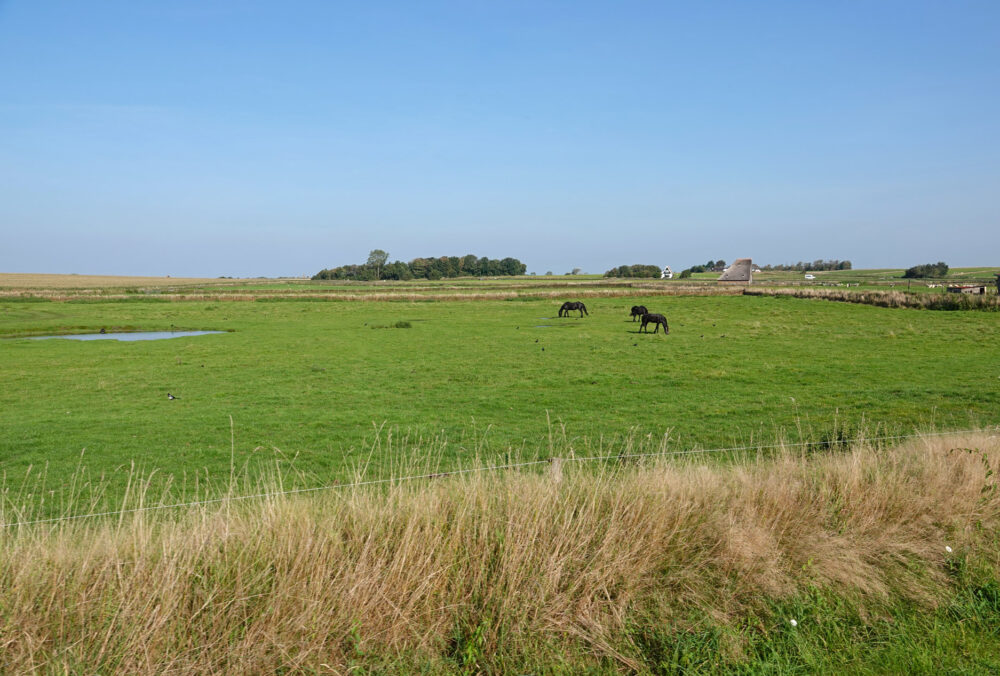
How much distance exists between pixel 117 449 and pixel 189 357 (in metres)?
15.5

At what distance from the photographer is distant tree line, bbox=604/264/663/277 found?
547 feet

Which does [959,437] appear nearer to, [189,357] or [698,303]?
[189,357]

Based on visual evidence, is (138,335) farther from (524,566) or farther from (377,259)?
(377,259)

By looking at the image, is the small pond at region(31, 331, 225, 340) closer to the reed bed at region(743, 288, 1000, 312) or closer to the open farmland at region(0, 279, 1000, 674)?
the open farmland at region(0, 279, 1000, 674)

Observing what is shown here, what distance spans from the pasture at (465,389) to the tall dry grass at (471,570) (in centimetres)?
98

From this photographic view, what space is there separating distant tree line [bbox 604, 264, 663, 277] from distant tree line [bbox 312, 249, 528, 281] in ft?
108

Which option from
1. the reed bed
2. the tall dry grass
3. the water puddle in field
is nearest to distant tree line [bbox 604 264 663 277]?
the reed bed

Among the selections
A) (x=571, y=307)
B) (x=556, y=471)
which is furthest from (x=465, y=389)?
(x=571, y=307)

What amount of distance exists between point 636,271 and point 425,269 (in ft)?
198

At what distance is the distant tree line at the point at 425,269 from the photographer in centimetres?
17150

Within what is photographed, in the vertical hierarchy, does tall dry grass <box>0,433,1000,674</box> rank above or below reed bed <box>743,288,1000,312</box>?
below

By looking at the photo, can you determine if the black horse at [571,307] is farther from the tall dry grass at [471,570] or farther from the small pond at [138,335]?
the tall dry grass at [471,570]

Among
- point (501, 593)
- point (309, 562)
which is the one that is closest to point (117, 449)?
point (309, 562)

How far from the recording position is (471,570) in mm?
4875
